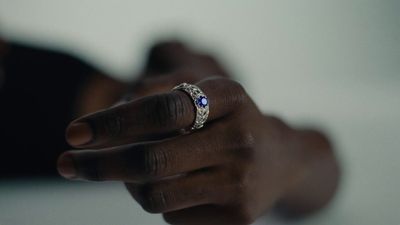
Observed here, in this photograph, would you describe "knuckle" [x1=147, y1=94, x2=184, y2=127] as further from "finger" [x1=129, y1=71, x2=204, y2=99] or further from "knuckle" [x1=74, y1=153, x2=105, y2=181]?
"finger" [x1=129, y1=71, x2=204, y2=99]

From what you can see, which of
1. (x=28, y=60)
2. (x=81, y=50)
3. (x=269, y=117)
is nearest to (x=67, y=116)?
(x=28, y=60)

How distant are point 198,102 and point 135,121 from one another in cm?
8

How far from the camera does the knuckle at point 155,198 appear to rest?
57cm

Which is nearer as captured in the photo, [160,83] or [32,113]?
[160,83]

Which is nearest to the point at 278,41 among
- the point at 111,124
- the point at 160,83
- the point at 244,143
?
the point at 160,83

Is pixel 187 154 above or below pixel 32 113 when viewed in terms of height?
above

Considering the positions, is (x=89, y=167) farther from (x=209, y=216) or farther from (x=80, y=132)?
(x=209, y=216)

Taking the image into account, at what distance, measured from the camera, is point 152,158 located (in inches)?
21.1

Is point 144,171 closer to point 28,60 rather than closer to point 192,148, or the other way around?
point 192,148

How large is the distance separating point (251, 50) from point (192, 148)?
3.92 ft

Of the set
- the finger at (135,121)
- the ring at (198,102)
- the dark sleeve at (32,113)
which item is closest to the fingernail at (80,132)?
the finger at (135,121)

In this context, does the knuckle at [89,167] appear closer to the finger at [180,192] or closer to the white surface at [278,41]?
the finger at [180,192]

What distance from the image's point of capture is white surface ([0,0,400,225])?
150 centimetres

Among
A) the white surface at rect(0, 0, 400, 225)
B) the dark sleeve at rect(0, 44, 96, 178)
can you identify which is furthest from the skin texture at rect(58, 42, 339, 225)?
the white surface at rect(0, 0, 400, 225)
